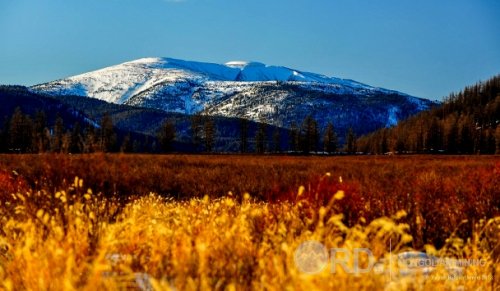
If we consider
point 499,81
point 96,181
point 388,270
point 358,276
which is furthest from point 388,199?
point 499,81

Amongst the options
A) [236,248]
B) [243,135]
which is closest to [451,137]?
[243,135]

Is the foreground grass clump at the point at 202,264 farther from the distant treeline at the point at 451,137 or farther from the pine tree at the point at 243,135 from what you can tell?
the pine tree at the point at 243,135

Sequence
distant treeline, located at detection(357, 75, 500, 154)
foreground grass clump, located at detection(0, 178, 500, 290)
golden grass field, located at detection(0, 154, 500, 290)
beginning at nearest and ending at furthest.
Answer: foreground grass clump, located at detection(0, 178, 500, 290), golden grass field, located at detection(0, 154, 500, 290), distant treeline, located at detection(357, 75, 500, 154)

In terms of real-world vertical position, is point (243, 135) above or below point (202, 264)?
above

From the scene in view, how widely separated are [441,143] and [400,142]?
30.1 feet

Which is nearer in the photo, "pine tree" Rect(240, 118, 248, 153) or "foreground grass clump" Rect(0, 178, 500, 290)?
"foreground grass clump" Rect(0, 178, 500, 290)

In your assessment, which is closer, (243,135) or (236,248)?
(236,248)

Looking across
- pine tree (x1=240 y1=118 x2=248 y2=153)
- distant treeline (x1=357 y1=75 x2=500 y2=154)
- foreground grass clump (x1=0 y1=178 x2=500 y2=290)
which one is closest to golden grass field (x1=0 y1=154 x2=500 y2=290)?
foreground grass clump (x1=0 y1=178 x2=500 y2=290)

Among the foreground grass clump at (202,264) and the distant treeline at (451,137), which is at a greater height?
the distant treeline at (451,137)

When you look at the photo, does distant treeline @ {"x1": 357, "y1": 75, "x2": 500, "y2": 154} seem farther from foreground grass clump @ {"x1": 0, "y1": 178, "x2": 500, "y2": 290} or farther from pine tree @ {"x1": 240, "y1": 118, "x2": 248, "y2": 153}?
foreground grass clump @ {"x1": 0, "y1": 178, "x2": 500, "y2": 290}

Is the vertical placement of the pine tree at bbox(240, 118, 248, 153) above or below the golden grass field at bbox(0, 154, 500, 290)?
above

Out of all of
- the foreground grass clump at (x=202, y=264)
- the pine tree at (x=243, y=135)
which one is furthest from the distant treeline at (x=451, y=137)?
the foreground grass clump at (x=202, y=264)

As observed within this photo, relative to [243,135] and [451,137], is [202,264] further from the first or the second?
[243,135]

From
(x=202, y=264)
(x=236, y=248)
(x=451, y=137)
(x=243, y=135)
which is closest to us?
(x=202, y=264)
